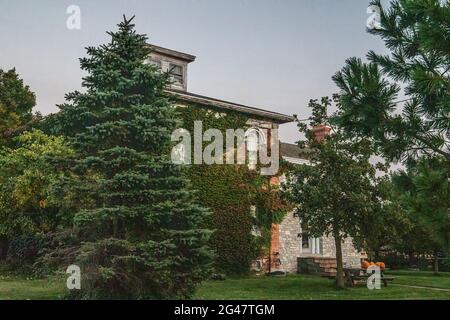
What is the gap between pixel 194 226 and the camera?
11883 millimetres

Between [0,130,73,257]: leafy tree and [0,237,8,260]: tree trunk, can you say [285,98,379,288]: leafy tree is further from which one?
[0,237,8,260]: tree trunk

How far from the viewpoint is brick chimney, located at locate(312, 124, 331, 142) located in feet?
52.1

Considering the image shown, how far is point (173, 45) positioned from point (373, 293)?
13422 mm

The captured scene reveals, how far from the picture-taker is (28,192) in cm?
1681

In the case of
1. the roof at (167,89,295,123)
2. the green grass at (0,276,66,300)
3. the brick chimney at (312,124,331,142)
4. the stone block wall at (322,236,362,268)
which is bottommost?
the green grass at (0,276,66,300)

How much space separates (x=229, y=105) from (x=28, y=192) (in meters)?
8.49

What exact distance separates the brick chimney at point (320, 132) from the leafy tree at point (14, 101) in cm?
1774

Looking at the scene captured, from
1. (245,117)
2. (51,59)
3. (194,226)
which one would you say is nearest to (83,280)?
(194,226)

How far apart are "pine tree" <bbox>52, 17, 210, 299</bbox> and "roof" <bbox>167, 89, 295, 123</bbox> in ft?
20.8

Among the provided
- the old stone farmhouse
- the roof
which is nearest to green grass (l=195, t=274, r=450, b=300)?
the old stone farmhouse

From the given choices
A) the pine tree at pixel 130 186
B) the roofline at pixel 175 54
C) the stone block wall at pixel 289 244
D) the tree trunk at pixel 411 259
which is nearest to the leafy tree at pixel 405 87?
the pine tree at pixel 130 186

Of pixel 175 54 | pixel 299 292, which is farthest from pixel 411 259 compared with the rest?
pixel 175 54

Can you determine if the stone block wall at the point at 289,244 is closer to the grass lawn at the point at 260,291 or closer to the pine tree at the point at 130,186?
the grass lawn at the point at 260,291

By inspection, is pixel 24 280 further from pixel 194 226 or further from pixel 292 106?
pixel 292 106
